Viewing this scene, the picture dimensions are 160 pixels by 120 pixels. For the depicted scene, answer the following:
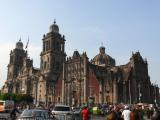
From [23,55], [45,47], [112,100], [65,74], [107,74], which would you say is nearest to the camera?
[112,100]

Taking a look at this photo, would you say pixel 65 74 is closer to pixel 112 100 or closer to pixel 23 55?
pixel 112 100

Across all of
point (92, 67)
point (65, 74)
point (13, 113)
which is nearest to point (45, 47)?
point (65, 74)

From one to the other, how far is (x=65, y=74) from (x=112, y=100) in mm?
17586

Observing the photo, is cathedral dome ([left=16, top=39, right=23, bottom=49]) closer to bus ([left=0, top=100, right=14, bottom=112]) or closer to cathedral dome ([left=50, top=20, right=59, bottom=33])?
cathedral dome ([left=50, top=20, right=59, bottom=33])

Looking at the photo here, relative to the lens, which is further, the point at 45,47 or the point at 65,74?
the point at 45,47

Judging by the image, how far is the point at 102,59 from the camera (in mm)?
93375

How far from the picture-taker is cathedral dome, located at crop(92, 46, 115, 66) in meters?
92.8

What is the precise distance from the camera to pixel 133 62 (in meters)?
78.0

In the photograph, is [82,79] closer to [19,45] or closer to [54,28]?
[54,28]

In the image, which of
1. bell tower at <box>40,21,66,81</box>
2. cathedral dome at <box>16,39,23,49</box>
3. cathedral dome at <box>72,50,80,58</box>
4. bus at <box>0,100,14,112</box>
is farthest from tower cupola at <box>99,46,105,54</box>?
bus at <box>0,100,14,112</box>

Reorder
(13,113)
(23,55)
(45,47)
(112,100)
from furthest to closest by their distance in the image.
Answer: (23,55)
(45,47)
(112,100)
(13,113)

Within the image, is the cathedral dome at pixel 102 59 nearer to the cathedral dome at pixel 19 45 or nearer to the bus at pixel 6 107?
the cathedral dome at pixel 19 45

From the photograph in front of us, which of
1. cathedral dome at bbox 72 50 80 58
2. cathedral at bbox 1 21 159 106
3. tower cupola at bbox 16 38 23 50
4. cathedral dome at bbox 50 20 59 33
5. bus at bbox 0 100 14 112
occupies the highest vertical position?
cathedral dome at bbox 50 20 59 33

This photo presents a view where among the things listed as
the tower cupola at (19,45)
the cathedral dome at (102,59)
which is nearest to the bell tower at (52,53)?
the cathedral dome at (102,59)
